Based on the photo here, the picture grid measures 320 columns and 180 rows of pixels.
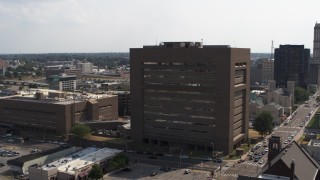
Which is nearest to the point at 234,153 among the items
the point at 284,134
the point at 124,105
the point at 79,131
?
the point at 284,134

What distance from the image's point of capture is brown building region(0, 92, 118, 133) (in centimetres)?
12688

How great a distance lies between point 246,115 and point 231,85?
622 inches

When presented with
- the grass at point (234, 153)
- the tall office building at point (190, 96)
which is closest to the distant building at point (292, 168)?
the grass at point (234, 153)

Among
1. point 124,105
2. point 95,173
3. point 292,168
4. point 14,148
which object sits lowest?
point 14,148

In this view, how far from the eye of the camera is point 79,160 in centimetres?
9194

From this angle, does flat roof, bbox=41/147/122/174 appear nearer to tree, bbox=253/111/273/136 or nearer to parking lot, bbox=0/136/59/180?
parking lot, bbox=0/136/59/180

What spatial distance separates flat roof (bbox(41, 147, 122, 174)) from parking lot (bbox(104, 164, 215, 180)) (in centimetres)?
605

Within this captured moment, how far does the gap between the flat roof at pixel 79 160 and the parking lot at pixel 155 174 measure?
6.05 m

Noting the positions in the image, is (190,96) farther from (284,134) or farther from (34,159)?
(284,134)

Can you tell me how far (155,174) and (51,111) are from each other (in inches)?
2064

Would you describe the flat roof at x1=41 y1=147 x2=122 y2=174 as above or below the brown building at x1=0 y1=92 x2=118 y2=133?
below

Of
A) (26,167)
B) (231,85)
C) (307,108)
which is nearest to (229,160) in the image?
(231,85)

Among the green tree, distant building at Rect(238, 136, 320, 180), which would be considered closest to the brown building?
the green tree

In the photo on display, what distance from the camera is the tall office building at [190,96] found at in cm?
10325
